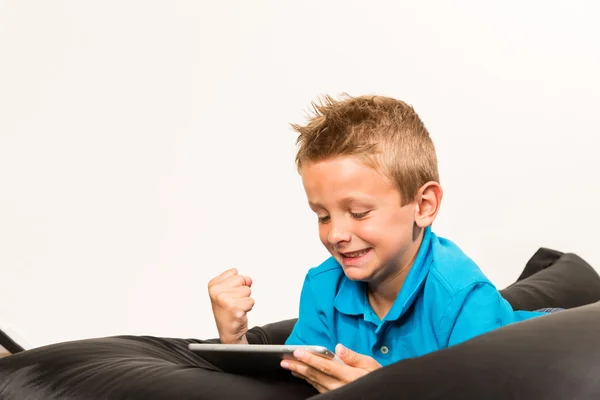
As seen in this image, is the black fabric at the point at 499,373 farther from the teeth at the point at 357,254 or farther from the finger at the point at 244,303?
the finger at the point at 244,303

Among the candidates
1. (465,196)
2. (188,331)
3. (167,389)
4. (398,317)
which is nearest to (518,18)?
(465,196)

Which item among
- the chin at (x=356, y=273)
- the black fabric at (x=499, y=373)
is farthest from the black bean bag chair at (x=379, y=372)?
the chin at (x=356, y=273)

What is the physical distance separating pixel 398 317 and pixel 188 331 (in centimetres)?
176

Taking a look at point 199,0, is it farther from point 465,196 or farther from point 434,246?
point 434,246

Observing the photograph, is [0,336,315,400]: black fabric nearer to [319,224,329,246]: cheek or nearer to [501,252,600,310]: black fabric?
[319,224,329,246]: cheek

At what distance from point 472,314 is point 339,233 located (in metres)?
0.27

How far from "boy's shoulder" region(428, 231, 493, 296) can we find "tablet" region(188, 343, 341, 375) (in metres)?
0.33

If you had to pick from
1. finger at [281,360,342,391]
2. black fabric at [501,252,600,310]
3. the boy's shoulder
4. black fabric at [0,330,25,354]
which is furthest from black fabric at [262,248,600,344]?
black fabric at [0,330,25,354]

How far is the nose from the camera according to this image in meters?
1.48

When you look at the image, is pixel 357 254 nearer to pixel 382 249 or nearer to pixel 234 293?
pixel 382 249

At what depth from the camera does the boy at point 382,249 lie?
4.88 ft

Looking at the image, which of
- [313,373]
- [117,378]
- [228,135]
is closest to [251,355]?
[313,373]

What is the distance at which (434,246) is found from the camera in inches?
63.8

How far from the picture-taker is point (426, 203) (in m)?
1.58
